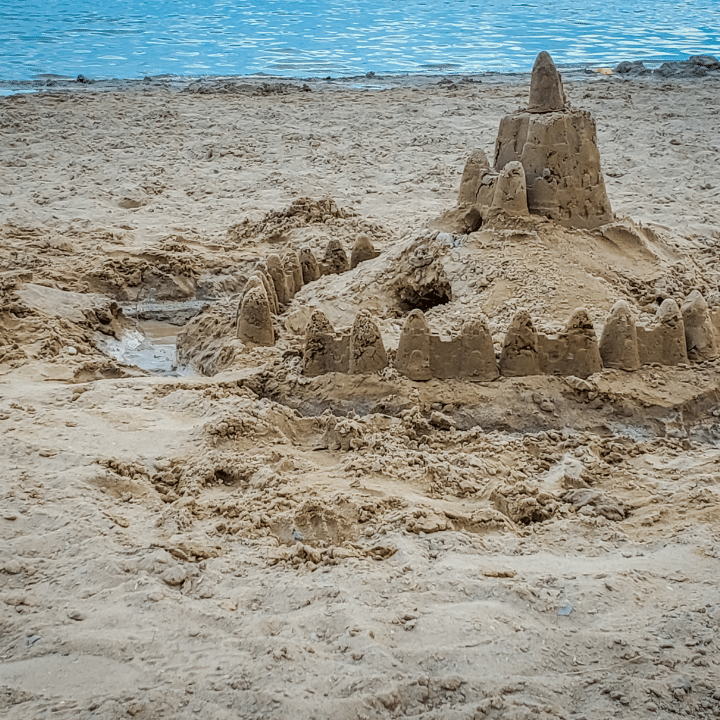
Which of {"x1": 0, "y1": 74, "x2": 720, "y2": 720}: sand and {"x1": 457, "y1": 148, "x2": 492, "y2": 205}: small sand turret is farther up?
{"x1": 457, "y1": 148, "x2": 492, "y2": 205}: small sand turret

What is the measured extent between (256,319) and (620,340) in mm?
1595

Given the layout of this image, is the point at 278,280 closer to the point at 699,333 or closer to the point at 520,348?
the point at 520,348

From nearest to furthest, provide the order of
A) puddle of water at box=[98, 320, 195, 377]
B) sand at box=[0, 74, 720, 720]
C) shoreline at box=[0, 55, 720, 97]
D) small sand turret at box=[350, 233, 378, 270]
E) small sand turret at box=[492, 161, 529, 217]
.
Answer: sand at box=[0, 74, 720, 720]
small sand turret at box=[492, 161, 529, 217]
puddle of water at box=[98, 320, 195, 377]
small sand turret at box=[350, 233, 378, 270]
shoreline at box=[0, 55, 720, 97]

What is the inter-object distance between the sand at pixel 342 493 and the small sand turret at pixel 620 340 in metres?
0.06

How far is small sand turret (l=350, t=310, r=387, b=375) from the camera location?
345 cm

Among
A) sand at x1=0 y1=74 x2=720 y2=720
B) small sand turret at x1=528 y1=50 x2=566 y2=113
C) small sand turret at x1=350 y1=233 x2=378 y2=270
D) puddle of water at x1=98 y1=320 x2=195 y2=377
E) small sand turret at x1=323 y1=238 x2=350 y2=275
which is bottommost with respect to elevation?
puddle of water at x1=98 y1=320 x2=195 y2=377

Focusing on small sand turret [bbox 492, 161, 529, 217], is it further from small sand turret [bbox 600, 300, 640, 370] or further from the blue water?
the blue water

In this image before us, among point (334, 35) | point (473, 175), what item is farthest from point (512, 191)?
point (334, 35)

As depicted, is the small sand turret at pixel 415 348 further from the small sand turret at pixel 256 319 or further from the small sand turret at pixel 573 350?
the small sand turret at pixel 256 319

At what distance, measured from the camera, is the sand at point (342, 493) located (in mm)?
1829

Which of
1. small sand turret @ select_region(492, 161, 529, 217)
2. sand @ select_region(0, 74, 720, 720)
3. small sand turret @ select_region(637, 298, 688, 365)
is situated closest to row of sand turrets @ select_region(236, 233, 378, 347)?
sand @ select_region(0, 74, 720, 720)

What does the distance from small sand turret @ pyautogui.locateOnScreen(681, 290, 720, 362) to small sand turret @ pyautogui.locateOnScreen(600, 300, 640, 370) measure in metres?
0.27

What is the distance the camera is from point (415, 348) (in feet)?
11.3

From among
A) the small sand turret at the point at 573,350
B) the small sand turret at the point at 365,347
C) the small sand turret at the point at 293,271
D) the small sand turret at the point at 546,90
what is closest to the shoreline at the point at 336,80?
the small sand turret at the point at 293,271
